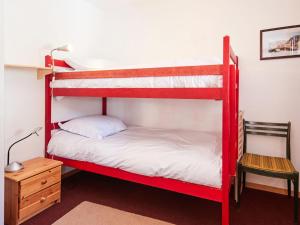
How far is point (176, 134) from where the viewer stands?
2.53m

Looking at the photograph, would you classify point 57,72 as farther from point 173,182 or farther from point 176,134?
point 173,182

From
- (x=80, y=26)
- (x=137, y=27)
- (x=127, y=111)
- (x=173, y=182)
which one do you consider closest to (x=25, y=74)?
(x=80, y=26)

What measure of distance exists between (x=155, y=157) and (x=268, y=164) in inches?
44.0

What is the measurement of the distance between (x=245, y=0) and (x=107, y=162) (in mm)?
2369

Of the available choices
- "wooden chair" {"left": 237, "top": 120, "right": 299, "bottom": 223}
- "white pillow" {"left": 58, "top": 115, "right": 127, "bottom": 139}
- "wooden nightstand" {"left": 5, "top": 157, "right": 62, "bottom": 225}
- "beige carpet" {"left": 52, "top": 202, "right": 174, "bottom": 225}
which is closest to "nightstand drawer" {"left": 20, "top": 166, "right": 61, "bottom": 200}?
"wooden nightstand" {"left": 5, "top": 157, "right": 62, "bottom": 225}

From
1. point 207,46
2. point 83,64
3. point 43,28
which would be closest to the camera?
point 43,28

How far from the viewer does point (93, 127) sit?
2.39 m

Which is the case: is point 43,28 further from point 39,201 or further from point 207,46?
point 207,46

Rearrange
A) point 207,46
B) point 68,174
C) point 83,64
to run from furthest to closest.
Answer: point 68,174 < point 207,46 < point 83,64

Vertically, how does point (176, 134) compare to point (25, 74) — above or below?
below

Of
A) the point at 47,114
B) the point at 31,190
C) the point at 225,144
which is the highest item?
the point at 47,114

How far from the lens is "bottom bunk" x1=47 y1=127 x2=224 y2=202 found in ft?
5.31

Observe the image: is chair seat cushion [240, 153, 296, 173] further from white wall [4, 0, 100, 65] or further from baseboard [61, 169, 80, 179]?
white wall [4, 0, 100, 65]

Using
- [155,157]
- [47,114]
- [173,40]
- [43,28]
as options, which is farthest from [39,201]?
[173,40]
